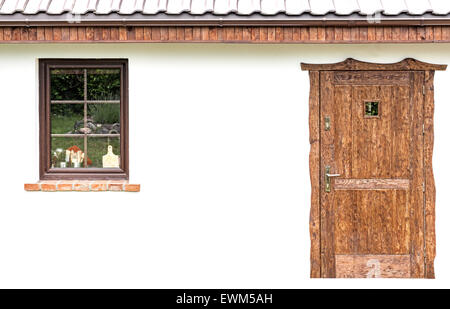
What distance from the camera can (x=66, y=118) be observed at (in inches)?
237

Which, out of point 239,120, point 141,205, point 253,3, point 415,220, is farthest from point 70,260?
point 415,220

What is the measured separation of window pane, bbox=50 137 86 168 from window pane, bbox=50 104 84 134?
9 centimetres

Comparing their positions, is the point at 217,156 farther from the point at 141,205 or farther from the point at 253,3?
the point at 253,3

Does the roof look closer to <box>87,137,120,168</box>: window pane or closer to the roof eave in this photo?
the roof eave

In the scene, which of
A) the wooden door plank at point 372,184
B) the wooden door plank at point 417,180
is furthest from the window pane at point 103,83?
the wooden door plank at point 417,180

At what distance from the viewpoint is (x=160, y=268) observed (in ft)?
19.6

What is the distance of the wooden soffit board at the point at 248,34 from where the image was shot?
554 cm

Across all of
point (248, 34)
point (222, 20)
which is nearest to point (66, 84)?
point (222, 20)

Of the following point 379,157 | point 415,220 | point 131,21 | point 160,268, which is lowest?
point 160,268

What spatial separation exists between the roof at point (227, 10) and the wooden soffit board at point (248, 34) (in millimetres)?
102

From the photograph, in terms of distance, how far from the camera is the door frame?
590cm


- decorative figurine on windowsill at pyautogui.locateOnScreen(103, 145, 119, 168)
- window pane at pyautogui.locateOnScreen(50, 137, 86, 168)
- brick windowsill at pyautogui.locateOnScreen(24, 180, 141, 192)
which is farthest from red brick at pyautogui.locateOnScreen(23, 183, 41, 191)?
decorative figurine on windowsill at pyautogui.locateOnScreen(103, 145, 119, 168)

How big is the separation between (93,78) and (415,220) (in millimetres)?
3538

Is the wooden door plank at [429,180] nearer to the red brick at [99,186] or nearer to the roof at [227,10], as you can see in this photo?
the roof at [227,10]
